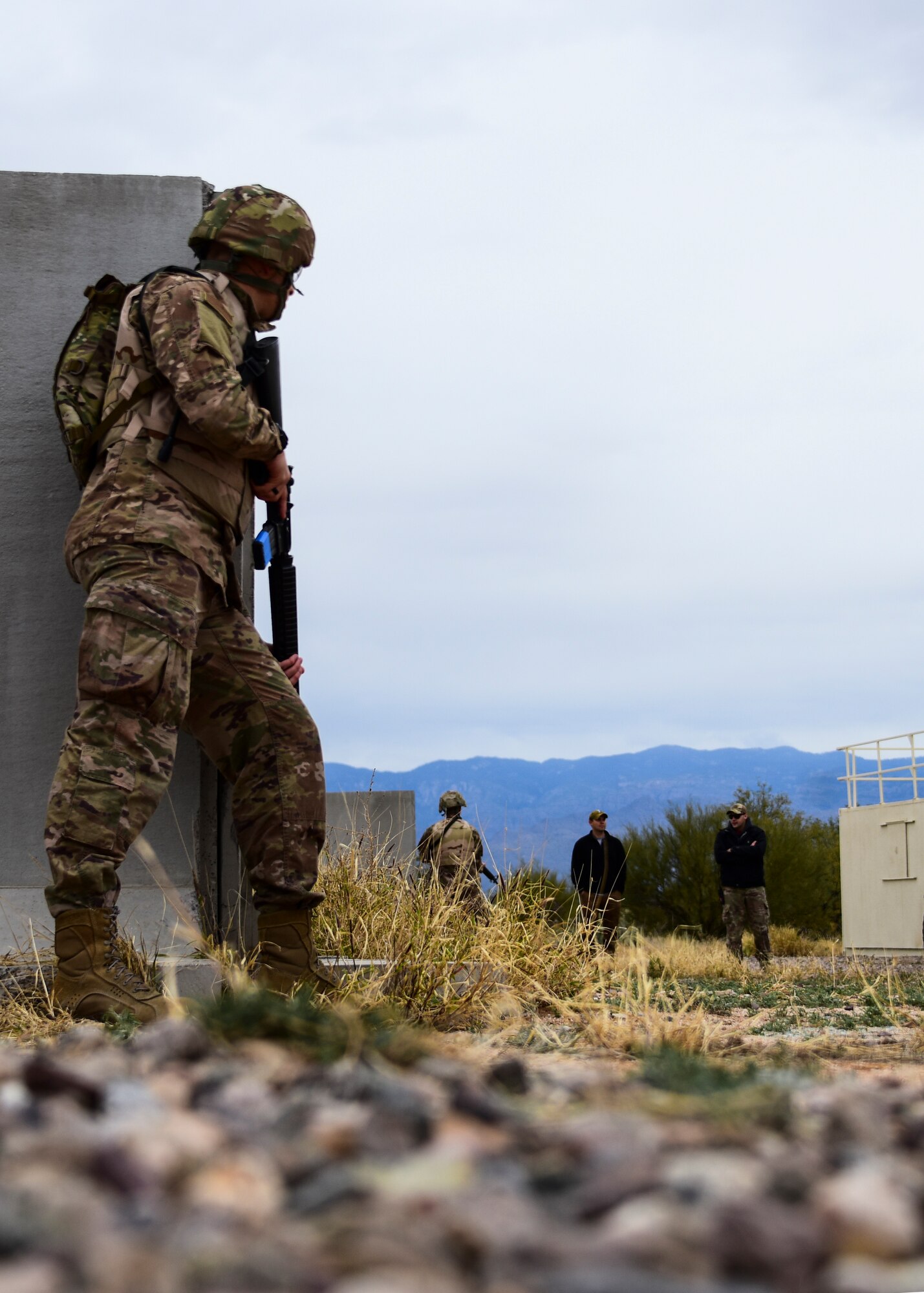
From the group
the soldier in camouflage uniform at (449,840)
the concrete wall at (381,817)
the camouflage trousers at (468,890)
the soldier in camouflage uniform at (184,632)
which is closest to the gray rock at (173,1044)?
the soldier in camouflage uniform at (184,632)

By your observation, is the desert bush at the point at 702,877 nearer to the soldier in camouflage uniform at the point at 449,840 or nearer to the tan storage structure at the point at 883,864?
the tan storage structure at the point at 883,864

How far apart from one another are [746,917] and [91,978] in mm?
10982

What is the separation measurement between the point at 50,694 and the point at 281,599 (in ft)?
2.60

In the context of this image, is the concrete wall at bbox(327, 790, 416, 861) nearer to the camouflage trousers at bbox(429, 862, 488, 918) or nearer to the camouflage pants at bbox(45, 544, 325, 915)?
the camouflage trousers at bbox(429, 862, 488, 918)

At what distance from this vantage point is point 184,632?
2941 millimetres

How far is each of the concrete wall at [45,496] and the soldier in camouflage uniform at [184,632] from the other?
611 millimetres

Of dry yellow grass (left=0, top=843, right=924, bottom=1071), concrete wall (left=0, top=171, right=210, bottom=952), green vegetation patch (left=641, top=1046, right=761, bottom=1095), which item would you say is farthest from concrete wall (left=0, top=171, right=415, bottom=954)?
green vegetation patch (left=641, top=1046, right=761, bottom=1095)

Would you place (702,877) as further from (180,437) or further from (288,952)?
(180,437)

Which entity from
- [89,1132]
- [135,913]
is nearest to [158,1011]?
[135,913]

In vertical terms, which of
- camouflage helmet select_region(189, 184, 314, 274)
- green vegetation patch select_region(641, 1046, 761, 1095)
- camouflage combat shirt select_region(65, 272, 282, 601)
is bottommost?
green vegetation patch select_region(641, 1046, 761, 1095)

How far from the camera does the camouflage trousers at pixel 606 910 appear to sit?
484 cm

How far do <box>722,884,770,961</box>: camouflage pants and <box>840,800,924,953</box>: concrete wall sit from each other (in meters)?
3.47

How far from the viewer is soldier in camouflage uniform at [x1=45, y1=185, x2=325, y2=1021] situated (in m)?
2.78

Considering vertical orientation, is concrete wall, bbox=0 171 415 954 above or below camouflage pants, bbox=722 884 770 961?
above
